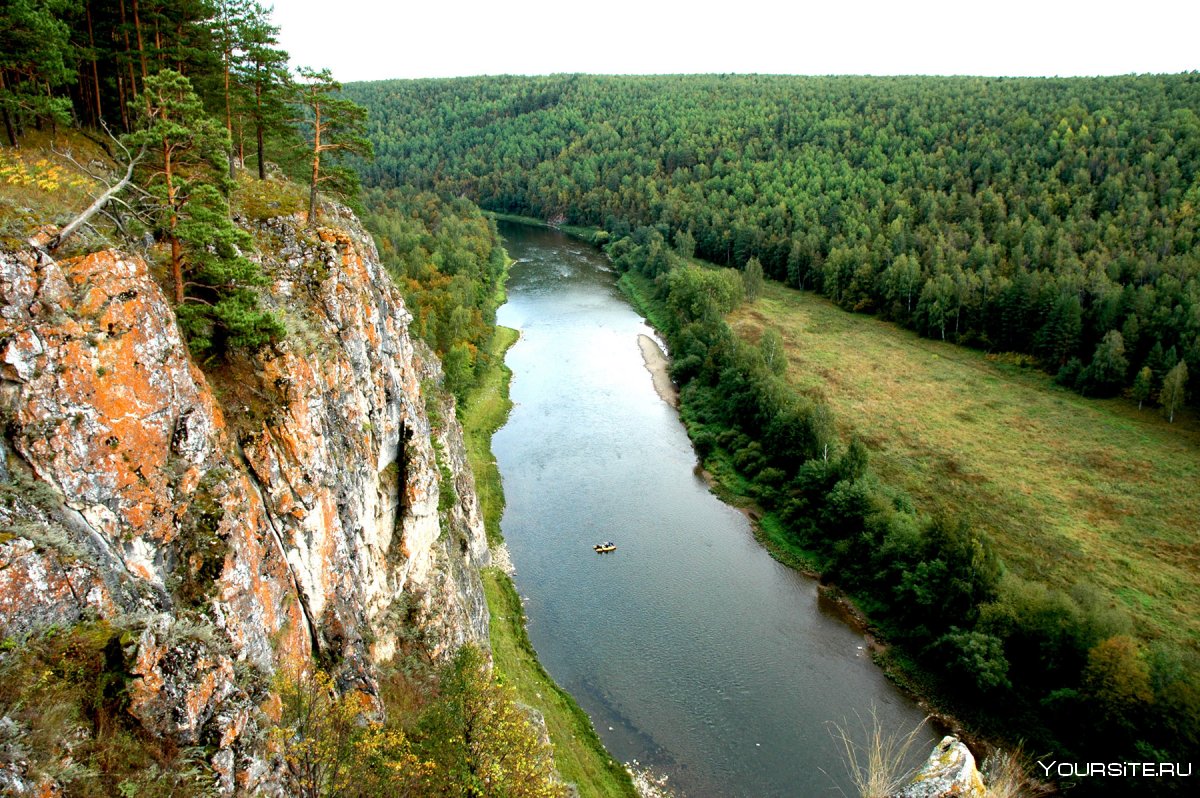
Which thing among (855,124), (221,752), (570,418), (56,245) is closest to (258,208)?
(56,245)

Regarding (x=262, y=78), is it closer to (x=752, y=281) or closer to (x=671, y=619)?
(x=671, y=619)

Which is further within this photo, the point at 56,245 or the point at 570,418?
the point at 570,418

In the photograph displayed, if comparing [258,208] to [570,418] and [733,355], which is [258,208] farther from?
[733,355]

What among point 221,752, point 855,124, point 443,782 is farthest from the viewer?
point 855,124

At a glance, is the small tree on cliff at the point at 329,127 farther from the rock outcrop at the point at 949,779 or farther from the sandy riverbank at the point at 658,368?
the sandy riverbank at the point at 658,368

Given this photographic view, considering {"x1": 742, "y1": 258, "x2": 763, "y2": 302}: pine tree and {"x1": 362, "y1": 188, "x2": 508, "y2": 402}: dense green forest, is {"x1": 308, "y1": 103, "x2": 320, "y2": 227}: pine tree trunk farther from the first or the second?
{"x1": 742, "y1": 258, "x2": 763, "y2": 302}: pine tree

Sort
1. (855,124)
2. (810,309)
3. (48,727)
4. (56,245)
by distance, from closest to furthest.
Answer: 1. (48,727)
2. (56,245)
3. (810,309)
4. (855,124)

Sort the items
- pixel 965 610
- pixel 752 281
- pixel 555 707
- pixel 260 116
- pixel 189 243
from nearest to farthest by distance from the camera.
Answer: pixel 189 243
pixel 260 116
pixel 555 707
pixel 965 610
pixel 752 281

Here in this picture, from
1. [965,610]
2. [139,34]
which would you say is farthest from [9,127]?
[965,610]

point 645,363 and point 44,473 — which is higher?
point 44,473
